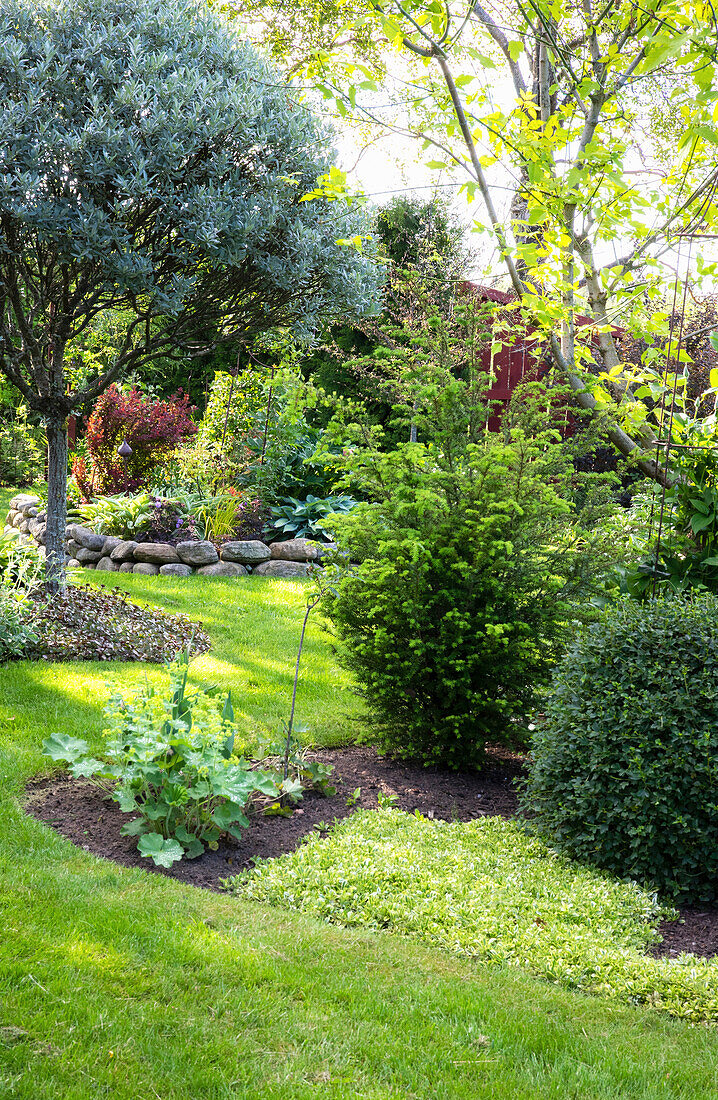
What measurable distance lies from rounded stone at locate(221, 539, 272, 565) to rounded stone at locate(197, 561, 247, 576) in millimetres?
97

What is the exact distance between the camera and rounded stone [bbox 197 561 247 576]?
30.9ft

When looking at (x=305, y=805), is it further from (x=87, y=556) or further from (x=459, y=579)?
(x=87, y=556)

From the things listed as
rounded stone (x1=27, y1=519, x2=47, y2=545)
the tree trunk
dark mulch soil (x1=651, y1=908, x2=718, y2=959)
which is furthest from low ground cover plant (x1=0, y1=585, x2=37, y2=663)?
dark mulch soil (x1=651, y1=908, x2=718, y2=959)

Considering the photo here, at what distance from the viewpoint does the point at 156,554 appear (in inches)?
372

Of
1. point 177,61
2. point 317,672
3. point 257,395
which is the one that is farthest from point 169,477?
point 177,61

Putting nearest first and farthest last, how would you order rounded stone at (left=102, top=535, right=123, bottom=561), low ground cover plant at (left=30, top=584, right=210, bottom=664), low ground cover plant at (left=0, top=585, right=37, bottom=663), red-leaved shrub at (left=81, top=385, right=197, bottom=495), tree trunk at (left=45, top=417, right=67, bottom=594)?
low ground cover plant at (left=0, top=585, right=37, bottom=663) < low ground cover plant at (left=30, top=584, right=210, bottom=664) < tree trunk at (left=45, top=417, right=67, bottom=594) < rounded stone at (left=102, top=535, right=123, bottom=561) < red-leaved shrub at (left=81, top=385, right=197, bottom=495)

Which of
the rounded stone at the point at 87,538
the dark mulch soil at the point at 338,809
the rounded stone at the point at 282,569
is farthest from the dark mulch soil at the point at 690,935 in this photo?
the rounded stone at the point at 87,538

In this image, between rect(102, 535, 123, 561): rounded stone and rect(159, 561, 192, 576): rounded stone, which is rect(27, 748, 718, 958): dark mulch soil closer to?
rect(159, 561, 192, 576): rounded stone

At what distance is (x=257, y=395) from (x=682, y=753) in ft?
31.0

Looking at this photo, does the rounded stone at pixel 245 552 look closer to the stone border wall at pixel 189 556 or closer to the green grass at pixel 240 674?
the stone border wall at pixel 189 556

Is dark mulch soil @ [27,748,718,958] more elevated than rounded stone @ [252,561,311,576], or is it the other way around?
rounded stone @ [252,561,311,576]

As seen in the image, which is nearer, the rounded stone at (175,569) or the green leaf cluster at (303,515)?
the rounded stone at (175,569)

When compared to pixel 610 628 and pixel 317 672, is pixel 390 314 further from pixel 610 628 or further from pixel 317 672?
pixel 610 628

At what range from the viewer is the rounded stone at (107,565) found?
31.3ft
